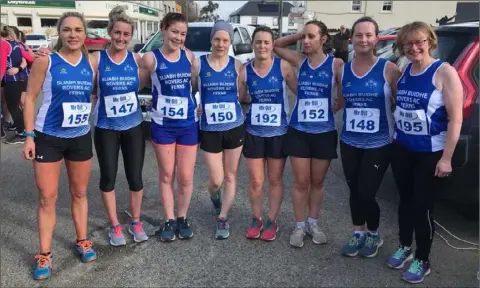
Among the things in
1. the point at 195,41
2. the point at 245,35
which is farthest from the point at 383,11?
the point at 195,41

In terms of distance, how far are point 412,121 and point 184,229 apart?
2068 mm

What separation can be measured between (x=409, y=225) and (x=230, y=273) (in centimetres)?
141

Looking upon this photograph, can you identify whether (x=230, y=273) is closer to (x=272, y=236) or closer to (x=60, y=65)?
(x=272, y=236)

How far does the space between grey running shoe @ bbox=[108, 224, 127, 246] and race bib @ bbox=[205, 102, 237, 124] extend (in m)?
1.20

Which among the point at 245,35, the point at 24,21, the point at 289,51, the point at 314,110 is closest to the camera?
the point at 314,110

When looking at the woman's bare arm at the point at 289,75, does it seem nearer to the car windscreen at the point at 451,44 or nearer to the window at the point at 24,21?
the car windscreen at the point at 451,44

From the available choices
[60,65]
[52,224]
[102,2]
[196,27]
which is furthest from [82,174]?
[102,2]

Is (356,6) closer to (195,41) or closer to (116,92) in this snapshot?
(195,41)

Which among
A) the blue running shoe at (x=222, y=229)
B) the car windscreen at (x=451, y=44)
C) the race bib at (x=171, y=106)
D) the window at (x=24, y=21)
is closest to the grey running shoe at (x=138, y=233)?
the blue running shoe at (x=222, y=229)

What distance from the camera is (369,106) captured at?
305cm

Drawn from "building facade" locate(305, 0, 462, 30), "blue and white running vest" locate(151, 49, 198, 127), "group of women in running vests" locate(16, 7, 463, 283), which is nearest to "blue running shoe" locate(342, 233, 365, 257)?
"group of women in running vests" locate(16, 7, 463, 283)

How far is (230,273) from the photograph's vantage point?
10.2ft

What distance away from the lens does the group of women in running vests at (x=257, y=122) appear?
2854 millimetres

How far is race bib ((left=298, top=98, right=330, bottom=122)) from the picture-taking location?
328 centimetres
